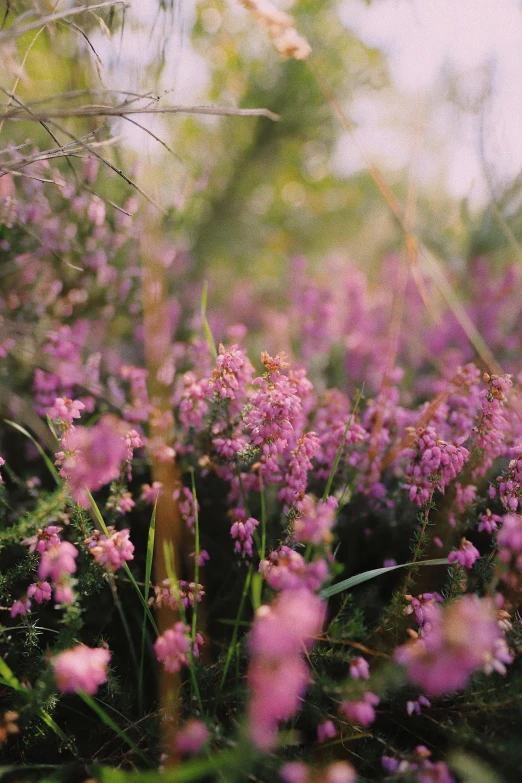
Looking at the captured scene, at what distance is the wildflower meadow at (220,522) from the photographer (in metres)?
0.97

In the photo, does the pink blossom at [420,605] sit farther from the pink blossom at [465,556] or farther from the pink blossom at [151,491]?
the pink blossom at [151,491]

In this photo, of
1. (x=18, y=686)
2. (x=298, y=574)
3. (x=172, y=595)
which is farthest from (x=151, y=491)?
(x=298, y=574)

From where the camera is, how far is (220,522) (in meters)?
1.88

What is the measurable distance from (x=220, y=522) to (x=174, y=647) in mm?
800

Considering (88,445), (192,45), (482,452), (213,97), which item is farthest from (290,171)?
(88,445)

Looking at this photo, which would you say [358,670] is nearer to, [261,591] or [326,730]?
[326,730]

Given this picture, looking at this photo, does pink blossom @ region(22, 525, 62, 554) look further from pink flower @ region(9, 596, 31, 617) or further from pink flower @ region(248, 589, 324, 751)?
pink flower @ region(248, 589, 324, 751)

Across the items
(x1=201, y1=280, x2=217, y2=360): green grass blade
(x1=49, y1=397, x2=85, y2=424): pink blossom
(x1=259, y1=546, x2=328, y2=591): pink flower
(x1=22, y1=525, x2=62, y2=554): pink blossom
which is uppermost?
(x1=201, y1=280, x2=217, y2=360): green grass blade

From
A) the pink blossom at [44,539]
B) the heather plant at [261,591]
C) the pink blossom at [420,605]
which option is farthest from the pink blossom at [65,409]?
the pink blossom at [420,605]

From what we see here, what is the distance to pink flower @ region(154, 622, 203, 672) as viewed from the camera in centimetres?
107

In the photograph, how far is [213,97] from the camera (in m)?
5.28

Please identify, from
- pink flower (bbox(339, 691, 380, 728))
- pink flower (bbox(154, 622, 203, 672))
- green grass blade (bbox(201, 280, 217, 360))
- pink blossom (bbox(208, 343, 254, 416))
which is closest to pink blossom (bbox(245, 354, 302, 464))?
pink blossom (bbox(208, 343, 254, 416))

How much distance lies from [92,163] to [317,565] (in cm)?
254

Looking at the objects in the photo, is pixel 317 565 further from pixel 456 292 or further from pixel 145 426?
pixel 456 292
